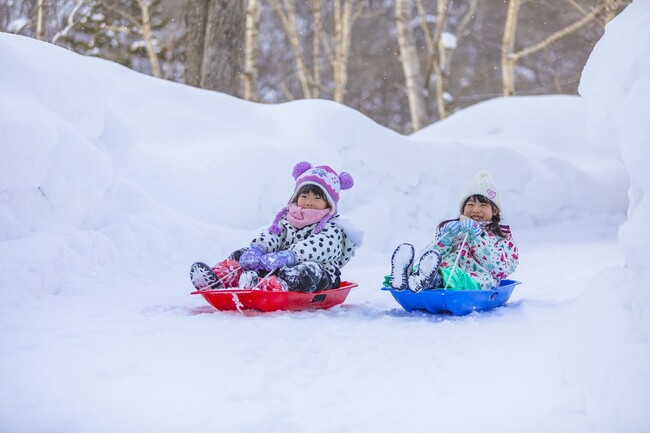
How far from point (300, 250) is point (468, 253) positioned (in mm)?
935

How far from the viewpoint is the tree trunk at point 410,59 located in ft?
38.9

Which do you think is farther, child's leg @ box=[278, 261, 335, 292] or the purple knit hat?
the purple knit hat

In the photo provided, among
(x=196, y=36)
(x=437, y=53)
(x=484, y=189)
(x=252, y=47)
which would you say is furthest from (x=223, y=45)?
(x=437, y=53)

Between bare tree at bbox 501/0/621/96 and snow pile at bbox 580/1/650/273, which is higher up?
bare tree at bbox 501/0/621/96

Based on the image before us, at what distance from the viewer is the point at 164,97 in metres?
7.57

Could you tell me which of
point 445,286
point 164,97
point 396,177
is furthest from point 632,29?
point 164,97

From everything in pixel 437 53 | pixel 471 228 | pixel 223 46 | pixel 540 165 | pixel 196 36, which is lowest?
pixel 471 228

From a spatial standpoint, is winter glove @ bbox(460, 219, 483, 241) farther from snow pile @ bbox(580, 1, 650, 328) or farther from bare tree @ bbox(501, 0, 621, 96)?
bare tree @ bbox(501, 0, 621, 96)

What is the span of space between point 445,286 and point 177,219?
2565 millimetres

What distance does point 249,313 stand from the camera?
11.8 ft

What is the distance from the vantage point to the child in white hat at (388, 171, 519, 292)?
361 cm

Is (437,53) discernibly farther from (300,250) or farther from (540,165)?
(300,250)

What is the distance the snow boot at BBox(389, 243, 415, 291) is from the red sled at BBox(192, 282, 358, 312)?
0.36m

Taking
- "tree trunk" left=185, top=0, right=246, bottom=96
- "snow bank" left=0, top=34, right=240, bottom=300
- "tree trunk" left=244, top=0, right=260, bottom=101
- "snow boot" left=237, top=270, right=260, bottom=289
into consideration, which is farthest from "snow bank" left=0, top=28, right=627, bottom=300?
"tree trunk" left=244, top=0, right=260, bottom=101
